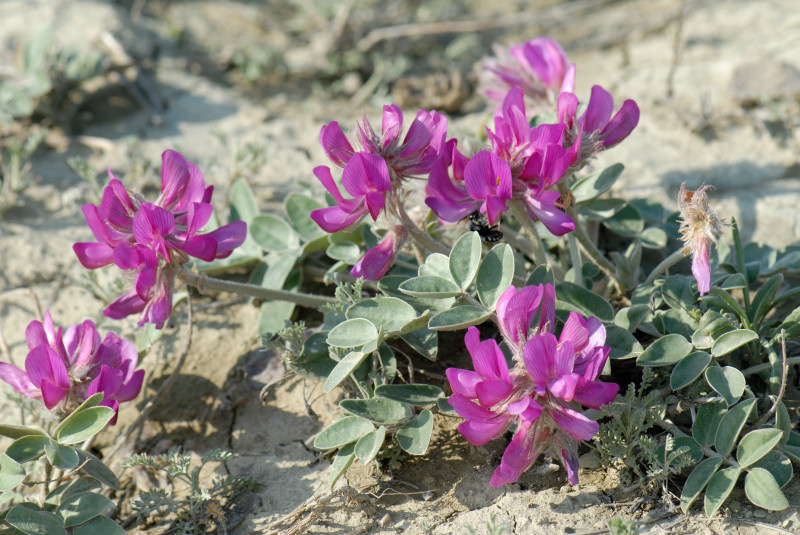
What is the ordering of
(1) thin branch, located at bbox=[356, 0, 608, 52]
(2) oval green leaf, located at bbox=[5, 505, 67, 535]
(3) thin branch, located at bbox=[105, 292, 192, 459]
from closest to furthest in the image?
(2) oval green leaf, located at bbox=[5, 505, 67, 535] < (3) thin branch, located at bbox=[105, 292, 192, 459] < (1) thin branch, located at bbox=[356, 0, 608, 52]

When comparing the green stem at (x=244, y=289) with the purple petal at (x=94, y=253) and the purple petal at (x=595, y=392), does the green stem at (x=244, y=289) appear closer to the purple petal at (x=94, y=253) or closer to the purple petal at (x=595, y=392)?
the purple petal at (x=94, y=253)

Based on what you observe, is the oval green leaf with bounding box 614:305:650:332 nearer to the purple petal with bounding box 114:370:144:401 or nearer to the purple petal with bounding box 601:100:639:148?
the purple petal with bounding box 601:100:639:148

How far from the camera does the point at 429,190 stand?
2.35 meters

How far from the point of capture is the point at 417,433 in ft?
7.82

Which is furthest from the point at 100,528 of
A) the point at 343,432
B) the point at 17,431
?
the point at 343,432

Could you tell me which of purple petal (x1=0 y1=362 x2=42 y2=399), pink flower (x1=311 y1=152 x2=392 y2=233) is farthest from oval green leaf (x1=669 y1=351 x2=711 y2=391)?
purple petal (x1=0 y1=362 x2=42 y2=399)

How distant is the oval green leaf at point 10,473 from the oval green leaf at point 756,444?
2.11 m

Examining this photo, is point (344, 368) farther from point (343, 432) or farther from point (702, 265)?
point (702, 265)

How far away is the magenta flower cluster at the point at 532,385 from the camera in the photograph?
1.98m

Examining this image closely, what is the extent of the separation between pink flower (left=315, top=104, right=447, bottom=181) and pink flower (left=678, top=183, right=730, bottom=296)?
744 mm

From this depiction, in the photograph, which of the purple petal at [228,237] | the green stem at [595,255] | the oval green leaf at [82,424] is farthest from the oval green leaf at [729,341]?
the oval green leaf at [82,424]

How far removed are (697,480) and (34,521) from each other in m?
1.98

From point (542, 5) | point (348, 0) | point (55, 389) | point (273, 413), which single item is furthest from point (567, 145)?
point (542, 5)

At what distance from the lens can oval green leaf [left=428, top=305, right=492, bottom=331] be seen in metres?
2.28
